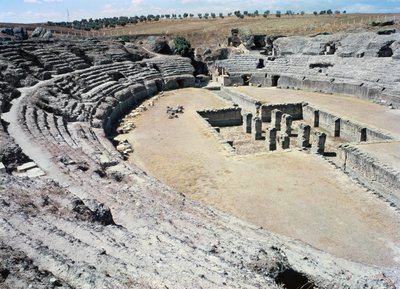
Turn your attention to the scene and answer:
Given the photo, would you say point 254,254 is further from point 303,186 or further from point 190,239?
point 303,186

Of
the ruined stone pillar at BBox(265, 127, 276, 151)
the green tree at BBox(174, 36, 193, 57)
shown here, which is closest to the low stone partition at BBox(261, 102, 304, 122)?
the ruined stone pillar at BBox(265, 127, 276, 151)

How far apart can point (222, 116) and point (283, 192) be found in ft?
38.1

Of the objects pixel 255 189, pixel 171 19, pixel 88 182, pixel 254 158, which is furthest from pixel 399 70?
pixel 171 19

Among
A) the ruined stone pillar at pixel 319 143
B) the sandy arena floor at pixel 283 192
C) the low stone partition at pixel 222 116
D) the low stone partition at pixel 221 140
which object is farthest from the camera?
the low stone partition at pixel 222 116

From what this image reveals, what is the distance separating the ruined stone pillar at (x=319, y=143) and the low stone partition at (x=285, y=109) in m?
7.10

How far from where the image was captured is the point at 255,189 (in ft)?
43.6

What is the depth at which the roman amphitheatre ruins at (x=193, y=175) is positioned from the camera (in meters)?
6.39

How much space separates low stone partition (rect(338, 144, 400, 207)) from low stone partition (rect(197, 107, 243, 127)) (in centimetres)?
877

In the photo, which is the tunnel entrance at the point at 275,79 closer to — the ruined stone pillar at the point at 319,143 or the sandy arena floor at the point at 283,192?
the sandy arena floor at the point at 283,192

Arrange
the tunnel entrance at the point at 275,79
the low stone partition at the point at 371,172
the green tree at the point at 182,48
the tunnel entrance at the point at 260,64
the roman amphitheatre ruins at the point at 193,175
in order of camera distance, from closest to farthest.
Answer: the roman amphitheatre ruins at the point at 193,175, the low stone partition at the point at 371,172, the tunnel entrance at the point at 275,79, the tunnel entrance at the point at 260,64, the green tree at the point at 182,48

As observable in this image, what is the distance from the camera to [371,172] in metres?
14.3

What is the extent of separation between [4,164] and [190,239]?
6.16 m

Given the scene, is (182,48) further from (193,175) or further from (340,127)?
(193,175)

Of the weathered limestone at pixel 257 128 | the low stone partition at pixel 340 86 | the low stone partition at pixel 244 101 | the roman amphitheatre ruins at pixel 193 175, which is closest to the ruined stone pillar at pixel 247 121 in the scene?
the roman amphitheatre ruins at pixel 193 175
